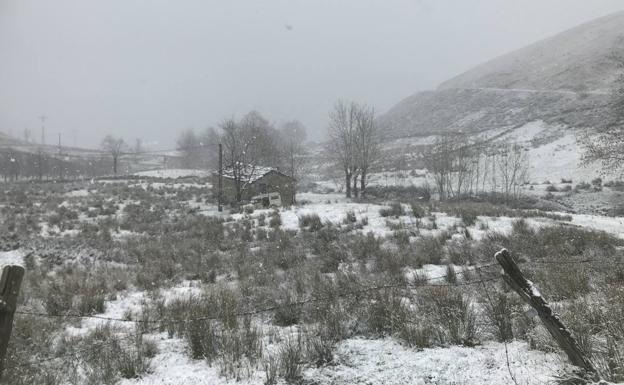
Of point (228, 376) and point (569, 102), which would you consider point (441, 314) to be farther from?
point (569, 102)

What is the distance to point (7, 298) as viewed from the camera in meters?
3.45

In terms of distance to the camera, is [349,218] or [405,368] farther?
[349,218]

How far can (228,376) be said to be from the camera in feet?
14.8

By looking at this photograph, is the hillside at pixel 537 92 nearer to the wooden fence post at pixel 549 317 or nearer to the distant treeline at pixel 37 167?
the wooden fence post at pixel 549 317

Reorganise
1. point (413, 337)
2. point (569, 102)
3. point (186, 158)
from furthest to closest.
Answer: point (186, 158) → point (569, 102) → point (413, 337)

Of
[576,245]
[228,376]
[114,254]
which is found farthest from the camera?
[114,254]

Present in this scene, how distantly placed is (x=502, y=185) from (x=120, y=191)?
38.4m

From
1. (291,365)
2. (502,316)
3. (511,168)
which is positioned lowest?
(291,365)

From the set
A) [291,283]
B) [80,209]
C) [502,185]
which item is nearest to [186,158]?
[80,209]

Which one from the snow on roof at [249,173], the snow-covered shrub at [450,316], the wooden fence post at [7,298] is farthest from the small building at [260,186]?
the wooden fence post at [7,298]

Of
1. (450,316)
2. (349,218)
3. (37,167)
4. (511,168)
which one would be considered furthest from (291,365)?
(37,167)

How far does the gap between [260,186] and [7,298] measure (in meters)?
32.8

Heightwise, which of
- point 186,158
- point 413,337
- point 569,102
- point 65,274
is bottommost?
point 65,274

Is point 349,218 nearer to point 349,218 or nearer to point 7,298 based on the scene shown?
point 349,218
